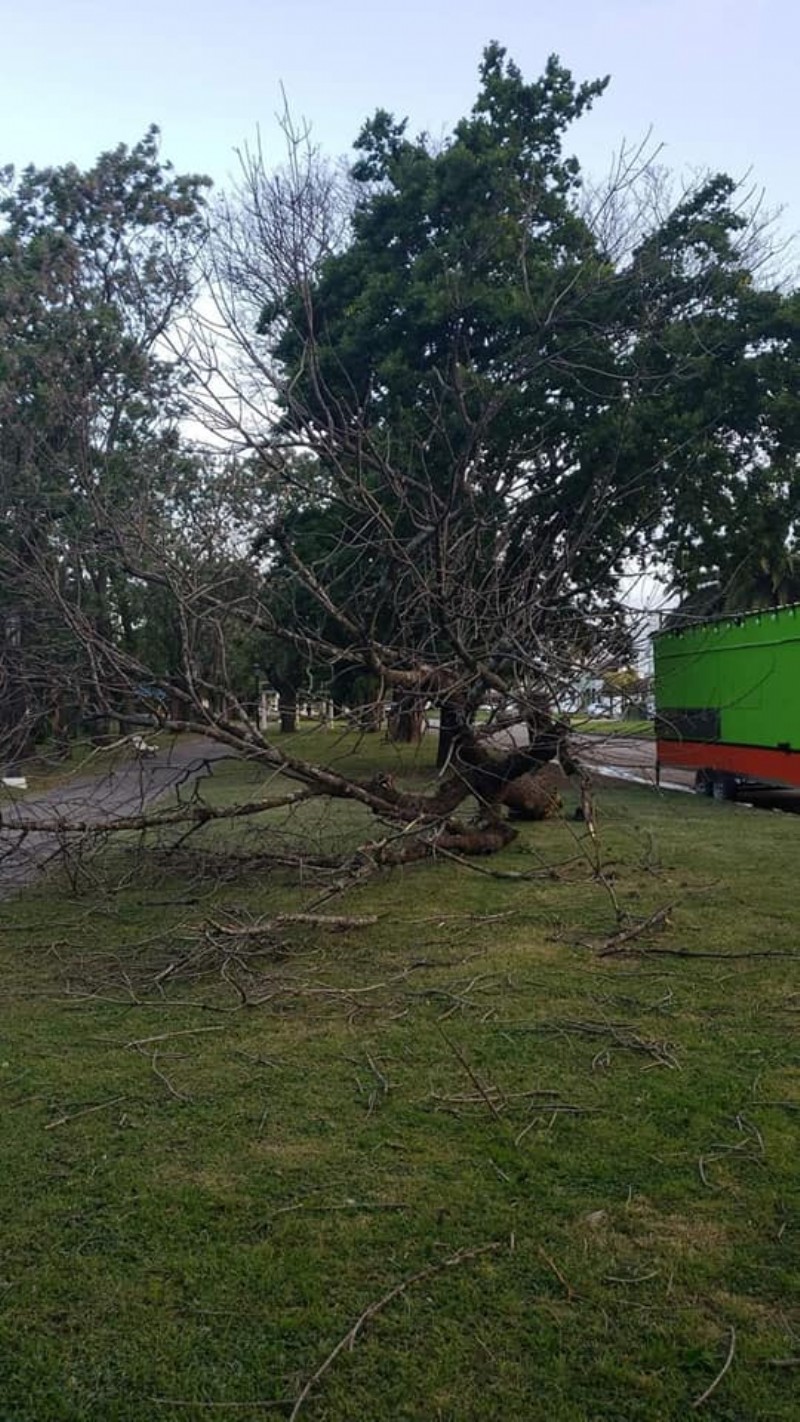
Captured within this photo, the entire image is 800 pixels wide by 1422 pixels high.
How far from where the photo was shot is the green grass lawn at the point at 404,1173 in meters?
2.46

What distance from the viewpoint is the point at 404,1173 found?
3422 mm

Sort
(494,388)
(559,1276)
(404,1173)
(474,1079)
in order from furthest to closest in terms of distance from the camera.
Result: (494,388) < (474,1079) < (404,1173) < (559,1276)

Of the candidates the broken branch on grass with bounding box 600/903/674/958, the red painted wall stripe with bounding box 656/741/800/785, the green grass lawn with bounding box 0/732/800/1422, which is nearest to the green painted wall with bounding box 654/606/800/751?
the red painted wall stripe with bounding box 656/741/800/785

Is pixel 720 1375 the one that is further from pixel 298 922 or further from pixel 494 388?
pixel 494 388

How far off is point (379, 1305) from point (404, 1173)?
2.44ft

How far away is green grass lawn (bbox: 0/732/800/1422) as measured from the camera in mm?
2459

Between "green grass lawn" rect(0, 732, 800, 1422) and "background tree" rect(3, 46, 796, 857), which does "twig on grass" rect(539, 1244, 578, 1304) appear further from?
"background tree" rect(3, 46, 796, 857)

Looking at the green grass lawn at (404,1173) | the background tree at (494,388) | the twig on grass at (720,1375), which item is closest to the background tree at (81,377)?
the background tree at (494,388)

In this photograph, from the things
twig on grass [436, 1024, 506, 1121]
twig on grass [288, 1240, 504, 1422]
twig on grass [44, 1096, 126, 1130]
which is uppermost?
twig on grass [436, 1024, 506, 1121]

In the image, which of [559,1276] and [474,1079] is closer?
[559,1276]

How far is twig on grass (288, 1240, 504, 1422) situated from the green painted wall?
9.77 meters

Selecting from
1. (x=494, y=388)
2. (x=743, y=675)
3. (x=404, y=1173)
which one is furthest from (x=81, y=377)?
(x=404, y=1173)

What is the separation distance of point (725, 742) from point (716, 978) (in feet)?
32.9

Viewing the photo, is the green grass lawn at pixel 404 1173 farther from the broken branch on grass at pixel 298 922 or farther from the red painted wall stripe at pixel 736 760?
the red painted wall stripe at pixel 736 760
